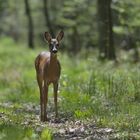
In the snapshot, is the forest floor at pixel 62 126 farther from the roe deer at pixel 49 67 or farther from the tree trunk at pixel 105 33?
the tree trunk at pixel 105 33

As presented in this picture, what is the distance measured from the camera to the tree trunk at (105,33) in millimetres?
22797

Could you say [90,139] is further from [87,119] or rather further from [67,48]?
[67,48]

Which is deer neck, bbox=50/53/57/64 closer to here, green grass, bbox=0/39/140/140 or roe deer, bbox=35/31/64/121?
roe deer, bbox=35/31/64/121

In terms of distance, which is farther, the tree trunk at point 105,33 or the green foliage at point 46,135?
the tree trunk at point 105,33

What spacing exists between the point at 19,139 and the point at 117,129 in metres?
2.03

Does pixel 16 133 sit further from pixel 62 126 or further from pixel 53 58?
pixel 53 58

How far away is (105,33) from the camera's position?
23.8 metres

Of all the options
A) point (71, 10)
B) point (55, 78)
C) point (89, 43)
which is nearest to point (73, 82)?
point (55, 78)

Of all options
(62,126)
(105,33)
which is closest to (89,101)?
(62,126)

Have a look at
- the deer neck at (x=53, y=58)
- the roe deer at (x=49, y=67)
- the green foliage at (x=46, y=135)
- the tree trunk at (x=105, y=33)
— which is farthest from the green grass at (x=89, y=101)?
the tree trunk at (x=105, y=33)

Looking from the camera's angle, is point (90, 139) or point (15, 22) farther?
point (15, 22)

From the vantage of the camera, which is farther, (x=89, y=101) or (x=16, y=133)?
(x=89, y=101)

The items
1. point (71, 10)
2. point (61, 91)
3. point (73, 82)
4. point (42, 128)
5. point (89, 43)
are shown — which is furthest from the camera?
point (89, 43)

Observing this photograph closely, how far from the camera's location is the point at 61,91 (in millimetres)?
15180
